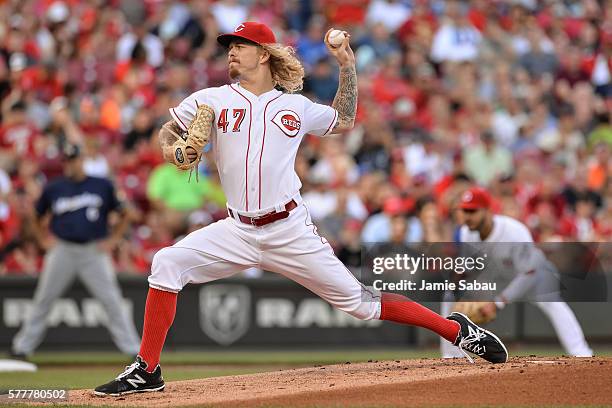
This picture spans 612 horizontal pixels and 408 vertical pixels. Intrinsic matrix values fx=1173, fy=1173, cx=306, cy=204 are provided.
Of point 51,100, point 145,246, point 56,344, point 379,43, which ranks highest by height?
Result: point 379,43

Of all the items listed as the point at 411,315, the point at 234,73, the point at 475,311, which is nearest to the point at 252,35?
the point at 234,73

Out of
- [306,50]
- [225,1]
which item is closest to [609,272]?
[306,50]

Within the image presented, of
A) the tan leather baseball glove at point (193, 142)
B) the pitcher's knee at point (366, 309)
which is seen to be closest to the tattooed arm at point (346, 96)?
the tan leather baseball glove at point (193, 142)

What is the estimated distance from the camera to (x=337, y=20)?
59.5 ft

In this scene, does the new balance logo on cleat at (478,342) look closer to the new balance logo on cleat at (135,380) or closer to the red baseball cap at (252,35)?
the new balance logo on cleat at (135,380)

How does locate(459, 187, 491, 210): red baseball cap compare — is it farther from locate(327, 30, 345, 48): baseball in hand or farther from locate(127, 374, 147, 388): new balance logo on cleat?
locate(127, 374, 147, 388): new balance logo on cleat

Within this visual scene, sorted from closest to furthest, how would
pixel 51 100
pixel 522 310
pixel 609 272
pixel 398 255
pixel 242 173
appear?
pixel 242 173, pixel 398 255, pixel 609 272, pixel 522 310, pixel 51 100

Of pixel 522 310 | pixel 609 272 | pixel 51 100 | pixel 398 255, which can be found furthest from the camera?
pixel 51 100

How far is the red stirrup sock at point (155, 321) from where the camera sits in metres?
7.06

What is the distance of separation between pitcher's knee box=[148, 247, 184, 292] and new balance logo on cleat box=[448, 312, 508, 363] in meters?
1.86

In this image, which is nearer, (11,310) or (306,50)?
(11,310)

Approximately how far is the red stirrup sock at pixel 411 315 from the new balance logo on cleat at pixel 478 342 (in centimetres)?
5

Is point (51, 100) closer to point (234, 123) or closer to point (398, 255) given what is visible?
point (398, 255)

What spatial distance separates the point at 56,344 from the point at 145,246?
1.58 meters
